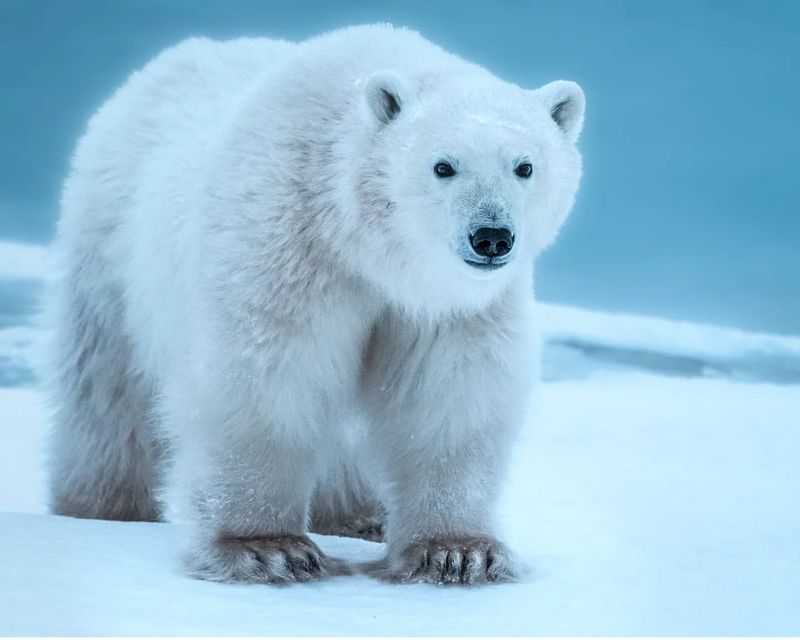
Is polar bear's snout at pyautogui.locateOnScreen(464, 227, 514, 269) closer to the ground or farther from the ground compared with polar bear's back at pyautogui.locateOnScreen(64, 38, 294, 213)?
closer to the ground

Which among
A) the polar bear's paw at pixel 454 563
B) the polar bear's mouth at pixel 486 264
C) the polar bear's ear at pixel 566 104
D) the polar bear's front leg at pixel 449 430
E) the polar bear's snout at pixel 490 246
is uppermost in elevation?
the polar bear's ear at pixel 566 104

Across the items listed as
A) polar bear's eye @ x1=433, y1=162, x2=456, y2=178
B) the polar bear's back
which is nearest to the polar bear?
polar bear's eye @ x1=433, y1=162, x2=456, y2=178

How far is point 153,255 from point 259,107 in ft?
2.67

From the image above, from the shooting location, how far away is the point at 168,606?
3.62 m

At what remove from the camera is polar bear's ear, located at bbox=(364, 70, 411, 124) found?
163 inches

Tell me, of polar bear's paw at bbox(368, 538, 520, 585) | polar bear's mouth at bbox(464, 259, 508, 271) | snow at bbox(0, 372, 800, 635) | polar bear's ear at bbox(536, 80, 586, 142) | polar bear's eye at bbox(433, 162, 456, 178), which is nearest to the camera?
snow at bbox(0, 372, 800, 635)

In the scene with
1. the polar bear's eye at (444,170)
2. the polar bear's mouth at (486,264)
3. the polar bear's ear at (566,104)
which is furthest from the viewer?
the polar bear's ear at (566,104)

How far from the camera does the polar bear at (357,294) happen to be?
4125mm

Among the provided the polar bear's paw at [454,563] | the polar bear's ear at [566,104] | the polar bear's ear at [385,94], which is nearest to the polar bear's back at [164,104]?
the polar bear's ear at [385,94]

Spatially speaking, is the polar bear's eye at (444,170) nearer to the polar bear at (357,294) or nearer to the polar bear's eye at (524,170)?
the polar bear at (357,294)

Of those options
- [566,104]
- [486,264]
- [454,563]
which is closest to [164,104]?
[566,104]

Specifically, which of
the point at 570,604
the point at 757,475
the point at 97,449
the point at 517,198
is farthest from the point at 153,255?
the point at 757,475

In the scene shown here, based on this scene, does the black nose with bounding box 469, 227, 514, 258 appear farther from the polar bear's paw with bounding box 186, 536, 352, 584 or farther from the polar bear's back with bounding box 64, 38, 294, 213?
the polar bear's back with bounding box 64, 38, 294, 213

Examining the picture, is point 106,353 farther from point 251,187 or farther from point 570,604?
point 570,604
